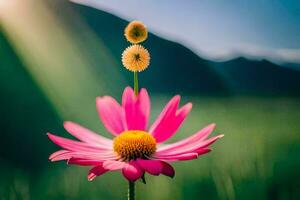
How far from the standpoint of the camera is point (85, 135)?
0.42m

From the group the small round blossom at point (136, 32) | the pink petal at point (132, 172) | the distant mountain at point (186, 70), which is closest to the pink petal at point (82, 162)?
the pink petal at point (132, 172)

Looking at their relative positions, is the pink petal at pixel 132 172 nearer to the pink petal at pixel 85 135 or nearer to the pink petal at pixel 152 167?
the pink petal at pixel 152 167

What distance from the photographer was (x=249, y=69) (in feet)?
2.36

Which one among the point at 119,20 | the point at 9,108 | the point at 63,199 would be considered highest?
the point at 119,20

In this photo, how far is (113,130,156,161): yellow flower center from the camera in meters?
0.41

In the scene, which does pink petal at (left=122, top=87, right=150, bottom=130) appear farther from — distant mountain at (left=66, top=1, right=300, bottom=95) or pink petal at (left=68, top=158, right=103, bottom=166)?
distant mountain at (left=66, top=1, right=300, bottom=95)

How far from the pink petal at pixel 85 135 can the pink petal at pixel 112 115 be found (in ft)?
0.07

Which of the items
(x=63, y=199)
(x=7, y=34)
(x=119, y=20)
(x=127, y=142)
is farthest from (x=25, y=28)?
(x=127, y=142)

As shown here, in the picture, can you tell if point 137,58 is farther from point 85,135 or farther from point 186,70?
point 186,70

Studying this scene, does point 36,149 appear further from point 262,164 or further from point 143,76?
point 262,164

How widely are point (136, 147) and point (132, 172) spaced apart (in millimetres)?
110

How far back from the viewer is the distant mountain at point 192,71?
27.9 inches

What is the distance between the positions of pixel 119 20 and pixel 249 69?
0.21 meters

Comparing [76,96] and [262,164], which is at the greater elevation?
[76,96]
